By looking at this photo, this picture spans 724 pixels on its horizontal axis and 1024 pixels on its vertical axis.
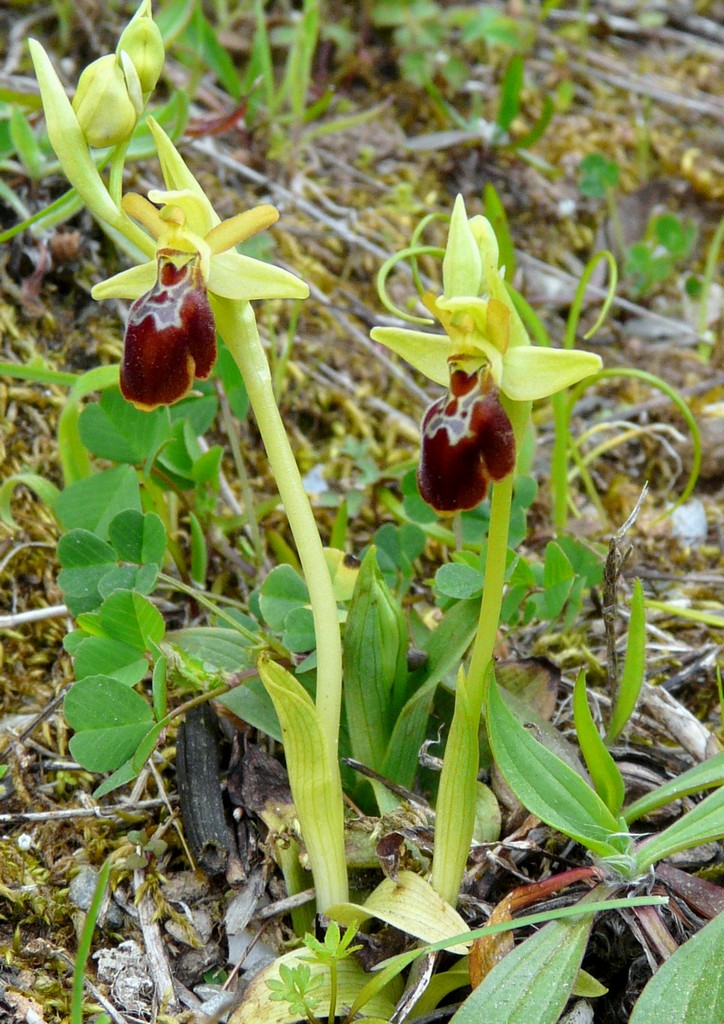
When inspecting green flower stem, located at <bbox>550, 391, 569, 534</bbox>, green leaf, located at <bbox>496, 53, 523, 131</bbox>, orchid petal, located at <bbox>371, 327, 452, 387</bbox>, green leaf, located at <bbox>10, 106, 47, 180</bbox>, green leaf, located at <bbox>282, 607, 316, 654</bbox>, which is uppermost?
orchid petal, located at <bbox>371, 327, 452, 387</bbox>

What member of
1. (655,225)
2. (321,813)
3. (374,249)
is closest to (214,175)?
(374,249)

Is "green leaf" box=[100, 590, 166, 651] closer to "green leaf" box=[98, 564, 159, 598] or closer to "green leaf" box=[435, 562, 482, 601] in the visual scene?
"green leaf" box=[98, 564, 159, 598]

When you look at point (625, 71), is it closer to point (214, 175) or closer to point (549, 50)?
point (549, 50)

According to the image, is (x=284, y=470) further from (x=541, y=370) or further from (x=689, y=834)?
(x=689, y=834)

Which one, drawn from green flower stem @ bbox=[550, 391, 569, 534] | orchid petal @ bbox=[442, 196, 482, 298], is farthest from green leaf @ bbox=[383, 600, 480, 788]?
green flower stem @ bbox=[550, 391, 569, 534]

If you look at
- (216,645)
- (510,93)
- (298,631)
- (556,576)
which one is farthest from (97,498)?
(510,93)

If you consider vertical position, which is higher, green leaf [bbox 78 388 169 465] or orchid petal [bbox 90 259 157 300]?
orchid petal [bbox 90 259 157 300]
